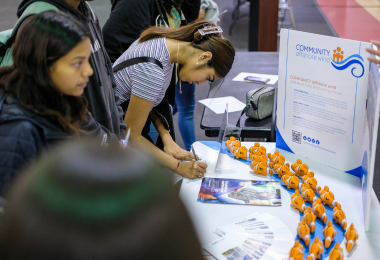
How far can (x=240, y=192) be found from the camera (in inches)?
51.6

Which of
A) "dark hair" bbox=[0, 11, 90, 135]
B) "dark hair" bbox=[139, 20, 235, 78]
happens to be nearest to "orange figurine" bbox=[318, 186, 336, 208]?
"dark hair" bbox=[139, 20, 235, 78]

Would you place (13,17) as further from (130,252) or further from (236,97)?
(130,252)

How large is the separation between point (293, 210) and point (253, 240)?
238 millimetres

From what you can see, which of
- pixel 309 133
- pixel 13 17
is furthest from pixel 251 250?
pixel 13 17

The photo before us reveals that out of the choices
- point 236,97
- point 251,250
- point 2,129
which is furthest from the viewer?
point 236,97

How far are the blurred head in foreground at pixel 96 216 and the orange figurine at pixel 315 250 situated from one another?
80cm

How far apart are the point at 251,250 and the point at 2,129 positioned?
0.74m

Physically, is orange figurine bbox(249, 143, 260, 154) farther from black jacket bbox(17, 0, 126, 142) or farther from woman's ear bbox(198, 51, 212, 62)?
black jacket bbox(17, 0, 126, 142)

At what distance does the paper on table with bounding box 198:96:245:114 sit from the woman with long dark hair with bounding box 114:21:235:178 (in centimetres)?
39

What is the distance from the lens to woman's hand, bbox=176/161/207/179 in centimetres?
143

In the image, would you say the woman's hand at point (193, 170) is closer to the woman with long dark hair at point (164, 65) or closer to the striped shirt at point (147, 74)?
the woman with long dark hair at point (164, 65)

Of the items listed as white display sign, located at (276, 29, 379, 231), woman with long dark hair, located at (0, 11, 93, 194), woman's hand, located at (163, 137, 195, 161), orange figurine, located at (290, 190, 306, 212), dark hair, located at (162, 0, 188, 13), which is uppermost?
dark hair, located at (162, 0, 188, 13)

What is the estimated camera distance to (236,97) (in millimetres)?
2271

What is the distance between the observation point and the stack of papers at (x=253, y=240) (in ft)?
3.25
